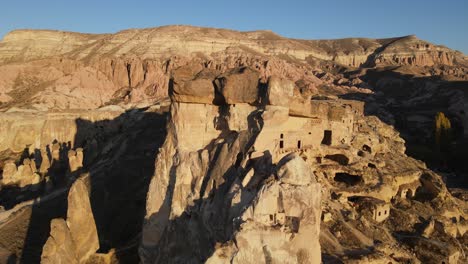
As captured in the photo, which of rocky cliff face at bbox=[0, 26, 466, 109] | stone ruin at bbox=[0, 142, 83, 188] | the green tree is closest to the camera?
stone ruin at bbox=[0, 142, 83, 188]

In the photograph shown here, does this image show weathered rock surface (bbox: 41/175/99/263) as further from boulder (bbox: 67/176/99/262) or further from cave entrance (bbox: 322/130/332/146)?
cave entrance (bbox: 322/130/332/146)

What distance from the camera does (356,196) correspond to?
2608 cm

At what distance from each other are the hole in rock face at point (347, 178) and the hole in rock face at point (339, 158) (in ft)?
2.58

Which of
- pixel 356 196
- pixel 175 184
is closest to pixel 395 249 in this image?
pixel 356 196

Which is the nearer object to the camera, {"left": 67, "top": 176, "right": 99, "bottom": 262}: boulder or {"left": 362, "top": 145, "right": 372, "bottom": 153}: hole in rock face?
{"left": 67, "top": 176, "right": 99, "bottom": 262}: boulder

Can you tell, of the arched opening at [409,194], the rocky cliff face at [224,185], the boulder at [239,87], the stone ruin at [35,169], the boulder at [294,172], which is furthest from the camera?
the stone ruin at [35,169]

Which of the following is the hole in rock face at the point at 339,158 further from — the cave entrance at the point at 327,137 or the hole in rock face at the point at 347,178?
the cave entrance at the point at 327,137

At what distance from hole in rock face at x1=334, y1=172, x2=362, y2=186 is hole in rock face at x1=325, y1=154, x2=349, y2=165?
79cm

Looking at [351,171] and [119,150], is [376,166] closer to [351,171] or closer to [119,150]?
[351,171]

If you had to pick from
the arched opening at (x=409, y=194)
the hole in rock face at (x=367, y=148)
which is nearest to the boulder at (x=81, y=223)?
the hole in rock face at (x=367, y=148)

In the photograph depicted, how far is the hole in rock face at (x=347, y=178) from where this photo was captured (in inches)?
1091

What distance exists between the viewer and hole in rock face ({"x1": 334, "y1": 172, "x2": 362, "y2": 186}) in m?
27.7

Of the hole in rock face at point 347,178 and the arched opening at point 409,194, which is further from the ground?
the hole in rock face at point 347,178

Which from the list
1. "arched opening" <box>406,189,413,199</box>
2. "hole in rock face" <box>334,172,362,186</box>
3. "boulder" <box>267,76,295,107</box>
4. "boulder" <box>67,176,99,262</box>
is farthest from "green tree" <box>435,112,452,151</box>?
"boulder" <box>67,176,99,262</box>
